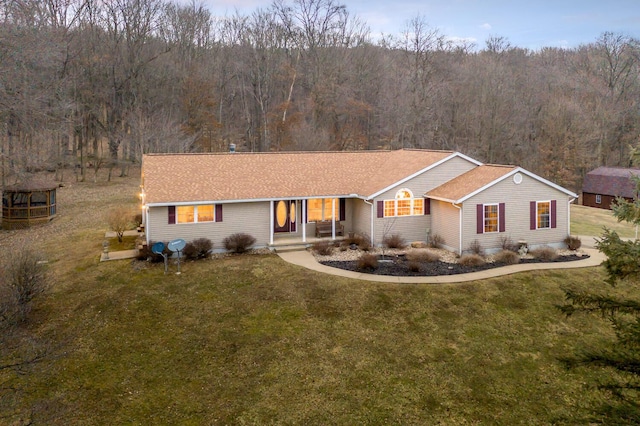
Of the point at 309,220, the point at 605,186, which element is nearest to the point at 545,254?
the point at 309,220

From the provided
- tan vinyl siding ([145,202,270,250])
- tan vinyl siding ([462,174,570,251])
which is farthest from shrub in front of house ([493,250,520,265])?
tan vinyl siding ([145,202,270,250])

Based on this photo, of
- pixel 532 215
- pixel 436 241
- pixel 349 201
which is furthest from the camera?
pixel 349 201

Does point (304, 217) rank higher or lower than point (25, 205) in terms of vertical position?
lower

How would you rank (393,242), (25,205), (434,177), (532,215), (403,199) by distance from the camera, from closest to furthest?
(532,215)
(393,242)
(403,199)
(434,177)
(25,205)

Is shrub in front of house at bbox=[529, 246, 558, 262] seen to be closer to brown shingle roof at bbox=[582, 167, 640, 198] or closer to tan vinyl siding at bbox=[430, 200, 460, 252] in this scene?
tan vinyl siding at bbox=[430, 200, 460, 252]

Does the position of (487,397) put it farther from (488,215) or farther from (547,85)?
(547,85)

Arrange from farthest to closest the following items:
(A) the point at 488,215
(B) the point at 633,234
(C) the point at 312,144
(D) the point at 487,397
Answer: (C) the point at 312,144, (B) the point at 633,234, (A) the point at 488,215, (D) the point at 487,397

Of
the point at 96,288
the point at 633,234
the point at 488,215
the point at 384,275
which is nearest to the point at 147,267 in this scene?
the point at 96,288

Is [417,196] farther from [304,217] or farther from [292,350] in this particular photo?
[292,350]
